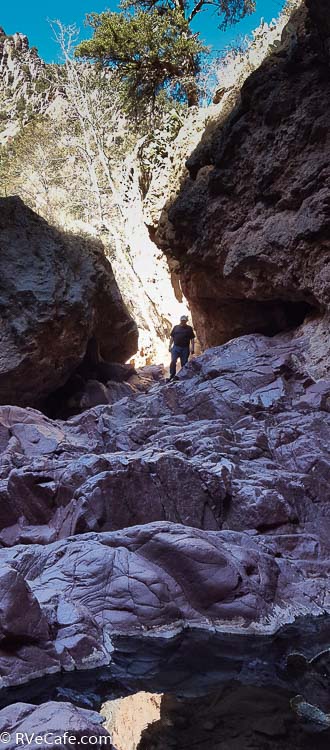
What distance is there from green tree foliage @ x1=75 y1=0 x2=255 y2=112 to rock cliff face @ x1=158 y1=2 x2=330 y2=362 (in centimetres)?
656

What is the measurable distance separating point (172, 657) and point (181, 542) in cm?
144

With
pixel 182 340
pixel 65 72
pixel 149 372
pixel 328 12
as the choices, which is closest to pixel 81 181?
pixel 65 72

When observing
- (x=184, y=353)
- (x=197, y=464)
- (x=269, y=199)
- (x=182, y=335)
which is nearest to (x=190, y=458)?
(x=197, y=464)

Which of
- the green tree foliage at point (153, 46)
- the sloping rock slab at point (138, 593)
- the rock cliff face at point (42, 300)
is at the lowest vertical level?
the sloping rock slab at point (138, 593)

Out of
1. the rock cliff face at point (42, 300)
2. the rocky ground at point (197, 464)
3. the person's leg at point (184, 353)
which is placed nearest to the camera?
the rocky ground at point (197, 464)

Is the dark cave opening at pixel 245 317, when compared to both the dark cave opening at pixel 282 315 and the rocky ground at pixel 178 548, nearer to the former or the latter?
the dark cave opening at pixel 282 315

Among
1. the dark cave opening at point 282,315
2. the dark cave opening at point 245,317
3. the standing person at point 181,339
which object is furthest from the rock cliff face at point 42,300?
the dark cave opening at point 282,315

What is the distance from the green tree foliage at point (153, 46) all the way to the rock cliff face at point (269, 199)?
656 cm

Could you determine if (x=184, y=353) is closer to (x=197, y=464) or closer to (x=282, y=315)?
(x=282, y=315)

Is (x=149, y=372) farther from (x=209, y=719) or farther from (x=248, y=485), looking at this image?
(x=209, y=719)

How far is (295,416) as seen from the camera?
11328 mm

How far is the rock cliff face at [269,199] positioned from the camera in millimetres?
13945

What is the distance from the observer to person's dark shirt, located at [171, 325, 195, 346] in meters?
16.6

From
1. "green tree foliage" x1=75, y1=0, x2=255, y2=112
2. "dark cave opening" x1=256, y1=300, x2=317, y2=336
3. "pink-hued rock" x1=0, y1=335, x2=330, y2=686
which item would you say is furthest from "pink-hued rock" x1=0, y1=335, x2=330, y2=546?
"green tree foliage" x1=75, y1=0, x2=255, y2=112
